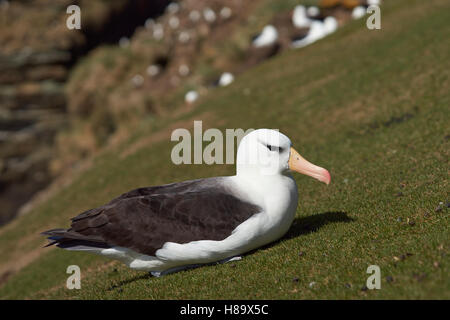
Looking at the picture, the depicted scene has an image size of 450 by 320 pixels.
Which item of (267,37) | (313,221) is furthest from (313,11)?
(313,221)

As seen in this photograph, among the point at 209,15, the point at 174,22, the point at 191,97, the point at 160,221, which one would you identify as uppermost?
the point at 174,22

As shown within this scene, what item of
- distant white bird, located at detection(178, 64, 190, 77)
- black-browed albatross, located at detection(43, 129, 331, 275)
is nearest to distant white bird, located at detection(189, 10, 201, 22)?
distant white bird, located at detection(178, 64, 190, 77)

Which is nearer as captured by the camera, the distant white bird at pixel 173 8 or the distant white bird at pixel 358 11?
the distant white bird at pixel 358 11

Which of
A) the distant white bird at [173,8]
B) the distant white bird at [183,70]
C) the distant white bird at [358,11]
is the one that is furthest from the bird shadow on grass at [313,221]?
the distant white bird at [173,8]

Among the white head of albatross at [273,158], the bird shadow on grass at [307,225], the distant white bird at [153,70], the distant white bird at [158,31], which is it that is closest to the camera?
the white head of albatross at [273,158]

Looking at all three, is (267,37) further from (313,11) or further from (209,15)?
(209,15)

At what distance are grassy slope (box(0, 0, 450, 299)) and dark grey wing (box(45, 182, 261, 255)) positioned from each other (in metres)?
0.88

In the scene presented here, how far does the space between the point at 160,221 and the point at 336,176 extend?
8.08 metres

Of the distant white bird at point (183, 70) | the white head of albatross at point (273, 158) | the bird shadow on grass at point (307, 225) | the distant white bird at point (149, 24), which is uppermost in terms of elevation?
the distant white bird at point (149, 24)

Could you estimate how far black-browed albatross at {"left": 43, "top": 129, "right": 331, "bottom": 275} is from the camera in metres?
9.14

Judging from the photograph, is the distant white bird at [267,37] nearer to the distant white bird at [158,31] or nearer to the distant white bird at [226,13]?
the distant white bird at [226,13]

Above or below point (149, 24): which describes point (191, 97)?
below

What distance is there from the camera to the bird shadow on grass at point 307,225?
1052cm

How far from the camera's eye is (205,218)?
30.2 ft
